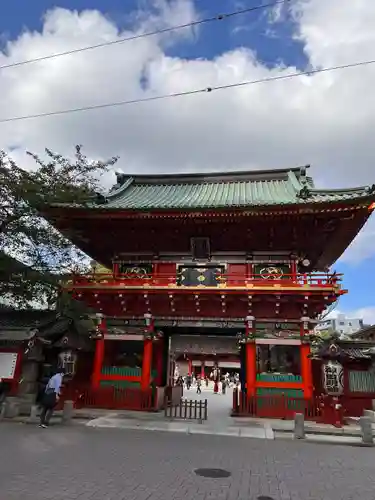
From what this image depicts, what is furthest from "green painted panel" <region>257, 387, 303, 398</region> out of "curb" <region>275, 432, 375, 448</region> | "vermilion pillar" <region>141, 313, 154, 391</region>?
"vermilion pillar" <region>141, 313, 154, 391</region>

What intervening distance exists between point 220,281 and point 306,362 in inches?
212

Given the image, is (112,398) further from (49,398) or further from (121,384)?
(49,398)

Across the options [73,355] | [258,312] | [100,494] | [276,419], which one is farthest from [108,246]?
[100,494]

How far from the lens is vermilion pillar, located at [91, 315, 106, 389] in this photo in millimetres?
18913

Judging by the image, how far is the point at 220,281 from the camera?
19.0m

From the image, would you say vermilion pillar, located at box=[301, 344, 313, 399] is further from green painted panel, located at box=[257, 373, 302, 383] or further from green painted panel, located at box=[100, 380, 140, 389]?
green painted panel, located at box=[100, 380, 140, 389]

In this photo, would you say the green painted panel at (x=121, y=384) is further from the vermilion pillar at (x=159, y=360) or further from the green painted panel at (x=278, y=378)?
the green painted panel at (x=278, y=378)

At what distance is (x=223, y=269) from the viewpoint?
20016mm

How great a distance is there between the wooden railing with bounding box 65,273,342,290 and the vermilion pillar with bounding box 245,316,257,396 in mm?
1875

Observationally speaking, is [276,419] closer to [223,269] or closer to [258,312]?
[258,312]

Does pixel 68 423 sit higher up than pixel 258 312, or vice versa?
pixel 258 312

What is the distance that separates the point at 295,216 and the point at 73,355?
39.8 ft

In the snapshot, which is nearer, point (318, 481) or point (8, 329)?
point (318, 481)

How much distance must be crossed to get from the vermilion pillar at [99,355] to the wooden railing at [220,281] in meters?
2.04
